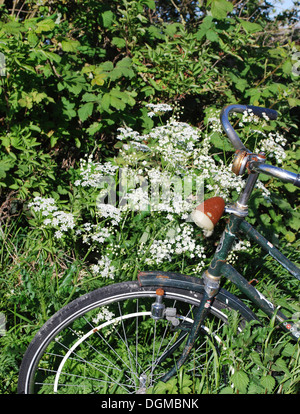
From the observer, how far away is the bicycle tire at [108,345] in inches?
62.0

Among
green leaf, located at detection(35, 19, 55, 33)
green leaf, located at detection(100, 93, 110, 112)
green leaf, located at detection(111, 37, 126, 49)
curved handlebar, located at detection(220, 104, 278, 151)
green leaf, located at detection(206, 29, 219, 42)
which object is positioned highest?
green leaf, located at detection(206, 29, 219, 42)

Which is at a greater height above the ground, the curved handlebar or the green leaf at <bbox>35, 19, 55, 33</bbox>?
the green leaf at <bbox>35, 19, 55, 33</bbox>

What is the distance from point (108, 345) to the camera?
1.91m

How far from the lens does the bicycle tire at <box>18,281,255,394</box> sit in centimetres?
158

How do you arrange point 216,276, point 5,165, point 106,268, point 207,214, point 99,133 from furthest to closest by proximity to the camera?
point 99,133
point 5,165
point 106,268
point 216,276
point 207,214

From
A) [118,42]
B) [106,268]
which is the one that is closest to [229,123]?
[106,268]

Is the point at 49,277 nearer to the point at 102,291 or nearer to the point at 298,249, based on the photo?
the point at 102,291

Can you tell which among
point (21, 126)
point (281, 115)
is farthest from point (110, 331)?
point (281, 115)

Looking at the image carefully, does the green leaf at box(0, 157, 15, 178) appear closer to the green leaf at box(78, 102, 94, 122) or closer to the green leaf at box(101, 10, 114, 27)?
the green leaf at box(78, 102, 94, 122)

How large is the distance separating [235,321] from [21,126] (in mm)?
1855

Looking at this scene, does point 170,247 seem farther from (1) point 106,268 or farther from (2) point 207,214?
(2) point 207,214

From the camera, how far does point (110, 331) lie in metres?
2.03

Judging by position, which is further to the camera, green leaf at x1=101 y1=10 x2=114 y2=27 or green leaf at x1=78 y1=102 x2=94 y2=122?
green leaf at x1=101 y1=10 x2=114 y2=27

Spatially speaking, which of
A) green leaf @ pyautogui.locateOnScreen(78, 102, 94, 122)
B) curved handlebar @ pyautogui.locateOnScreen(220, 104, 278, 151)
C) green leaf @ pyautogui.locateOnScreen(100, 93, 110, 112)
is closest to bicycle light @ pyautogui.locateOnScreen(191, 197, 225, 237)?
curved handlebar @ pyautogui.locateOnScreen(220, 104, 278, 151)
